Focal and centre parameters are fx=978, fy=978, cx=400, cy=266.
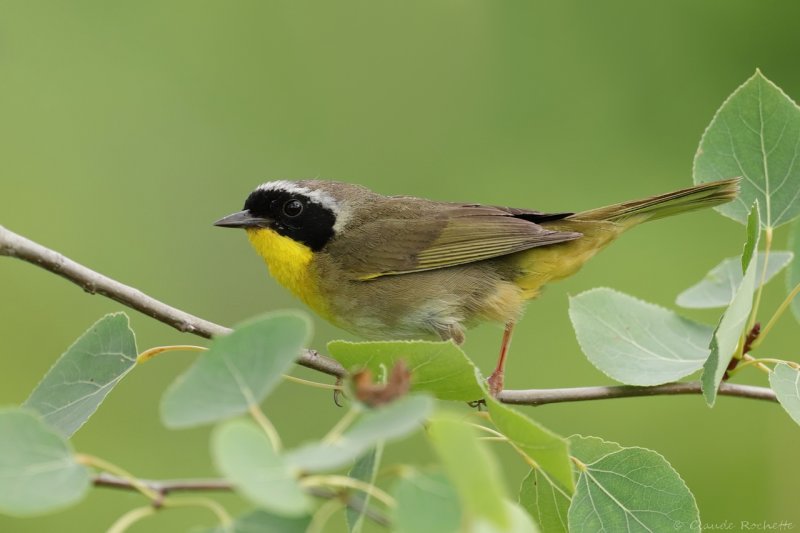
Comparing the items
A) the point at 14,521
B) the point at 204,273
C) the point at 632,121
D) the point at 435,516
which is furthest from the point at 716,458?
the point at 435,516

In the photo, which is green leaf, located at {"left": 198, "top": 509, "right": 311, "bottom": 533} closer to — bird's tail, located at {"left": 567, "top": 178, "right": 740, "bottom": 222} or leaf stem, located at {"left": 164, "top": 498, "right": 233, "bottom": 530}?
leaf stem, located at {"left": 164, "top": 498, "right": 233, "bottom": 530}

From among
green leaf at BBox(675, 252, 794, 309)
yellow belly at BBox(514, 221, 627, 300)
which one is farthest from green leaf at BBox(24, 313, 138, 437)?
yellow belly at BBox(514, 221, 627, 300)

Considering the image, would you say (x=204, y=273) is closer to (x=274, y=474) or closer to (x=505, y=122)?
(x=505, y=122)

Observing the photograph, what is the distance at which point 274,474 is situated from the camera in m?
1.28

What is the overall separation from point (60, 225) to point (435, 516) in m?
4.70

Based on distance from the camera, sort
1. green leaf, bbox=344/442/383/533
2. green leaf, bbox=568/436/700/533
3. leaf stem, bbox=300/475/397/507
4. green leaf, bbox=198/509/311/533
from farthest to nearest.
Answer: green leaf, bbox=568/436/700/533, green leaf, bbox=344/442/383/533, green leaf, bbox=198/509/311/533, leaf stem, bbox=300/475/397/507

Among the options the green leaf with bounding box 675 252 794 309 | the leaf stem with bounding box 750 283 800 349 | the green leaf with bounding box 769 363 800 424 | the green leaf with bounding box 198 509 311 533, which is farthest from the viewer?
the green leaf with bounding box 675 252 794 309

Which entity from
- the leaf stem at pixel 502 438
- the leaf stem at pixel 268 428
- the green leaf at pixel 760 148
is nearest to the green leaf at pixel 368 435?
the leaf stem at pixel 268 428

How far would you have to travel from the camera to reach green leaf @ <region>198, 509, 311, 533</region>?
4.80 ft

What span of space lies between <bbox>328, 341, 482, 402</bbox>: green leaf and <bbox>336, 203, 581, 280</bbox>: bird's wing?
200 cm

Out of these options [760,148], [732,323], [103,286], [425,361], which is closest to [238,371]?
[425,361]

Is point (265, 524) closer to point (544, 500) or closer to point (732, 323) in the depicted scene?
point (544, 500)

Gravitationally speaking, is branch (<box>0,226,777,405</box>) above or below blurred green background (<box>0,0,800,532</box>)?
below

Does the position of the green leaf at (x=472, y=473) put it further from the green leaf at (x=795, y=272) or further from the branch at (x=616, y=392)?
the green leaf at (x=795, y=272)
